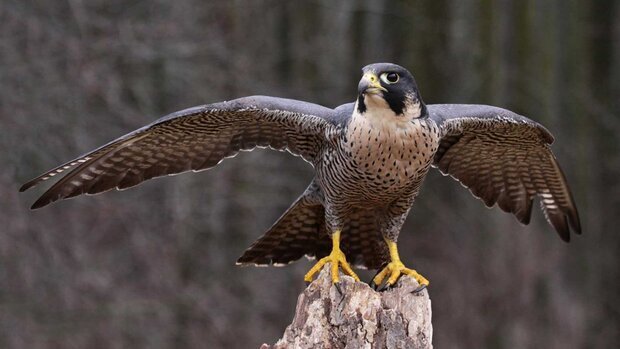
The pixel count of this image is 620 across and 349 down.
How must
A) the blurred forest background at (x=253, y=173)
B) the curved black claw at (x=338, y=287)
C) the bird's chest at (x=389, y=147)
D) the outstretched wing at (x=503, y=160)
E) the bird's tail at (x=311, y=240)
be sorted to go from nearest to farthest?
the curved black claw at (x=338, y=287) < the bird's chest at (x=389, y=147) < the outstretched wing at (x=503, y=160) < the bird's tail at (x=311, y=240) < the blurred forest background at (x=253, y=173)

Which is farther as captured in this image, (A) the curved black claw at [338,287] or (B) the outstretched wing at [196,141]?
(B) the outstretched wing at [196,141]

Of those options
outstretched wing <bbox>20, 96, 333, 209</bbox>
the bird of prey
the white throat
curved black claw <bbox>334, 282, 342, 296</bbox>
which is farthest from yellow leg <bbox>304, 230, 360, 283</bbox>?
the white throat

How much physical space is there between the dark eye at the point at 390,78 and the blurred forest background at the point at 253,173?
5354 mm

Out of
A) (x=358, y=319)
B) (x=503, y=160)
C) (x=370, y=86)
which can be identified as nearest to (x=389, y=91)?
(x=370, y=86)

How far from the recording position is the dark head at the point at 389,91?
20.2 ft

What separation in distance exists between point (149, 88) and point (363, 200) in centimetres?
591

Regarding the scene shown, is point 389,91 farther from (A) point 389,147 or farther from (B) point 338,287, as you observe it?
(B) point 338,287

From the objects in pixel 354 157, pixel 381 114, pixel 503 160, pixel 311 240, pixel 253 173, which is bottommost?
pixel 253 173

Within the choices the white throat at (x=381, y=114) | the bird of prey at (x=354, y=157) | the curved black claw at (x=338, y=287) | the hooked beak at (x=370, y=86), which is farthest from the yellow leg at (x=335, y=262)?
the hooked beak at (x=370, y=86)

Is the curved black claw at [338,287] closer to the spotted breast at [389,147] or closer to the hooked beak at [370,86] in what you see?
the spotted breast at [389,147]

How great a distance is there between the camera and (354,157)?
248 inches

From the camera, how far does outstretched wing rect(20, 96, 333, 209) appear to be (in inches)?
258

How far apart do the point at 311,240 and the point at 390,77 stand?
1.25 metres

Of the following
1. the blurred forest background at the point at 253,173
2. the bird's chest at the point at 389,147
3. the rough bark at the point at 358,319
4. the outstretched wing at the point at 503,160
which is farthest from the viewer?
the blurred forest background at the point at 253,173
